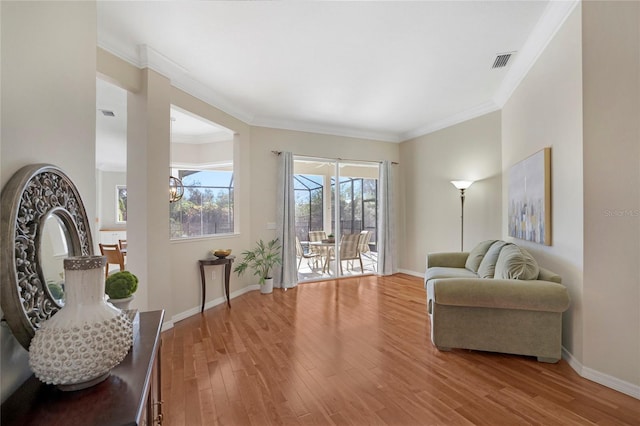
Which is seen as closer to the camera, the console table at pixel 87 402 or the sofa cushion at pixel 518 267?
the console table at pixel 87 402

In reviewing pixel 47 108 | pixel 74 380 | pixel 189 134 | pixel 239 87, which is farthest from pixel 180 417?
pixel 189 134

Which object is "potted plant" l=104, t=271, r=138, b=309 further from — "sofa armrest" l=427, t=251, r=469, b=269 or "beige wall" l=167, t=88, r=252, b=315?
"sofa armrest" l=427, t=251, r=469, b=269

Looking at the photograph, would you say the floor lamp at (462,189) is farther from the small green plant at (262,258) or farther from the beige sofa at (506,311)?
the small green plant at (262,258)

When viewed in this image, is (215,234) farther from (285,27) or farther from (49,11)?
(49,11)

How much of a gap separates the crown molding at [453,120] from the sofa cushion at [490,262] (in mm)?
2254

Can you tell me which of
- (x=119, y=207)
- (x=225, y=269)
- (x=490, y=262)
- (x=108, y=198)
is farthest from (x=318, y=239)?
(x=108, y=198)

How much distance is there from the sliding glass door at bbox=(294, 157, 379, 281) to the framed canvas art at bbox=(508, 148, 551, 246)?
8.89ft

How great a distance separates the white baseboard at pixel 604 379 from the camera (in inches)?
79.4

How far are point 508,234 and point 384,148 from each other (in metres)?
2.99

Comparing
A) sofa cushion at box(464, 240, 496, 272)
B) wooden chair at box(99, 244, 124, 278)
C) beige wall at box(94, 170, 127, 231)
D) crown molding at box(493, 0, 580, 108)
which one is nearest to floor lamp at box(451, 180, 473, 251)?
sofa cushion at box(464, 240, 496, 272)

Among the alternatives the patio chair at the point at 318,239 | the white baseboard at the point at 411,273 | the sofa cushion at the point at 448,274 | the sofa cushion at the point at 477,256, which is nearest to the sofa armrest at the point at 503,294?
the sofa cushion at the point at 448,274

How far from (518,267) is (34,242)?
321cm

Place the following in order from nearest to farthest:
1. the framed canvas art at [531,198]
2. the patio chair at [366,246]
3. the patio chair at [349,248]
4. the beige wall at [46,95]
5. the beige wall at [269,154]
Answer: the beige wall at [46,95] < the framed canvas art at [531,198] < the beige wall at [269,154] < the patio chair at [349,248] < the patio chair at [366,246]

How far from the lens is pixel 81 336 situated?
78cm
